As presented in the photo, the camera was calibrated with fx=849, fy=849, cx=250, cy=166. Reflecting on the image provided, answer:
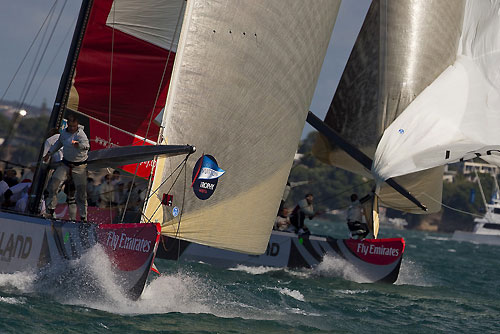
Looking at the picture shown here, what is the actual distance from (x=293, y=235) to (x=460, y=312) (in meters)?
4.31

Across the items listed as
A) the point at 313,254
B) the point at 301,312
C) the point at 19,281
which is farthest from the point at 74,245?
the point at 313,254

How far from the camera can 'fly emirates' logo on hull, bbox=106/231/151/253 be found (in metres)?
8.87

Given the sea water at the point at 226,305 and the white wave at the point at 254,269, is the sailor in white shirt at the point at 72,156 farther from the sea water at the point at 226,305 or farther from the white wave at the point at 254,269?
the white wave at the point at 254,269

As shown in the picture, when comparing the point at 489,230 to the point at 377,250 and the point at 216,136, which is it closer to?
the point at 377,250

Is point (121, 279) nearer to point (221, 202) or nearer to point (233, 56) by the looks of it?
point (221, 202)

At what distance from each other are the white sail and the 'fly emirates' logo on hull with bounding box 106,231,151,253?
6.18 meters

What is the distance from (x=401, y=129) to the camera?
14328 millimetres

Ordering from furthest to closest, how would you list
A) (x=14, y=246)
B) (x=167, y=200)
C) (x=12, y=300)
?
(x=14, y=246) < (x=167, y=200) < (x=12, y=300)

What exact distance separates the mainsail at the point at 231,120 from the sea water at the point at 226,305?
841mm

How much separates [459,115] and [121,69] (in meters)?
Result: 5.60

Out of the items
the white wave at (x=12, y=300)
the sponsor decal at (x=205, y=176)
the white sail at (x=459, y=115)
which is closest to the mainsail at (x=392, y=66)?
the white sail at (x=459, y=115)

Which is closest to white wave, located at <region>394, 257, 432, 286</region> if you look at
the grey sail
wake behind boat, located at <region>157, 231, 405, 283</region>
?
wake behind boat, located at <region>157, 231, 405, 283</region>

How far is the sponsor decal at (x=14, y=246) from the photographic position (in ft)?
31.0

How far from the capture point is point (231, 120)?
9656mm
